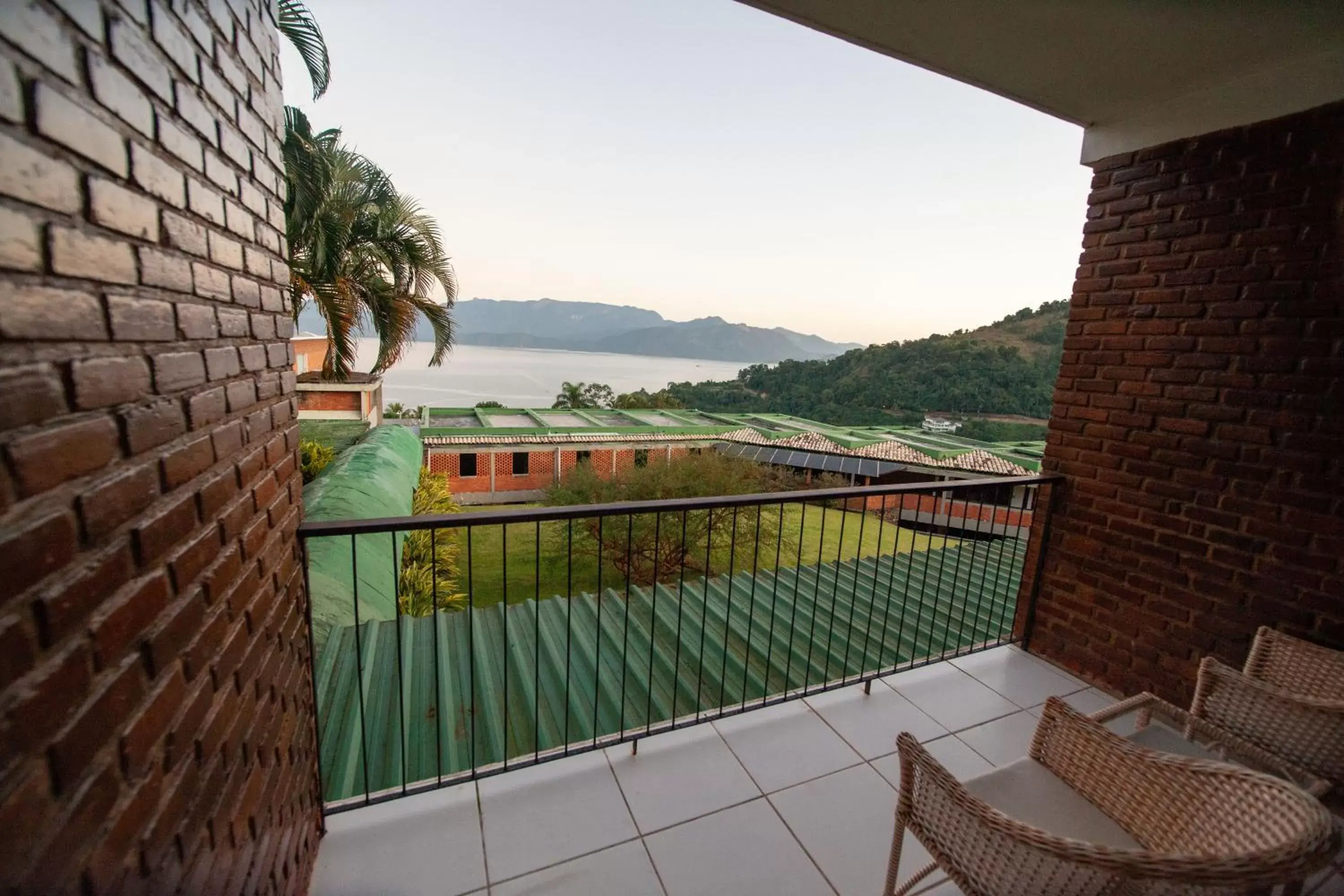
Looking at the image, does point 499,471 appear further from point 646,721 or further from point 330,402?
point 646,721

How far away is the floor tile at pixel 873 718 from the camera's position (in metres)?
2.27

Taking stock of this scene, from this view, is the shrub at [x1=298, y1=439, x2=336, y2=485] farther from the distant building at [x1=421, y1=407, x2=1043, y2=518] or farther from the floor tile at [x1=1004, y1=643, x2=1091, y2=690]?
the distant building at [x1=421, y1=407, x2=1043, y2=518]

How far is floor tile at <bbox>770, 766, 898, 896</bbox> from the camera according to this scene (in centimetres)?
170

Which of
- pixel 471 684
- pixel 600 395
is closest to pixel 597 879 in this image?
pixel 471 684

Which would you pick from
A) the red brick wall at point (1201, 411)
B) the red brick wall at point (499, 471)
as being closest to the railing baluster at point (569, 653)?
the red brick wall at point (1201, 411)

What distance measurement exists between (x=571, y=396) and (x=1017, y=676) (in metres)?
39.0

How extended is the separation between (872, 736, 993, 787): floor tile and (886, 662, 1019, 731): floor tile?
0.11m

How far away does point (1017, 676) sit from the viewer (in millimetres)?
2828

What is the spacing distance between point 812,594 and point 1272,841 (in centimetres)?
298

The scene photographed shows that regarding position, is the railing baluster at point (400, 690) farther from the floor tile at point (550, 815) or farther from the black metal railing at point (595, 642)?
the floor tile at point (550, 815)

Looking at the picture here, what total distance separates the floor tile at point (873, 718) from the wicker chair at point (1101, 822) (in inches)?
29.2

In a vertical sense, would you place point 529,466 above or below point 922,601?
below

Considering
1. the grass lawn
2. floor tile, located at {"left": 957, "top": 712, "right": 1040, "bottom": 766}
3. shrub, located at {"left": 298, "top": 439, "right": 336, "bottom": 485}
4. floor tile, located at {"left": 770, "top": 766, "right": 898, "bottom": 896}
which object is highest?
floor tile, located at {"left": 957, "top": 712, "right": 1040, "bottom": 766}

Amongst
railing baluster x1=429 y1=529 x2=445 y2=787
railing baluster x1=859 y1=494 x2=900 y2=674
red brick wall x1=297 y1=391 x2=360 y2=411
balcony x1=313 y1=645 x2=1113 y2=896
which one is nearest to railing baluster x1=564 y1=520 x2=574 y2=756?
balcony x1=313 y1=645 x2=1113 y2=896
